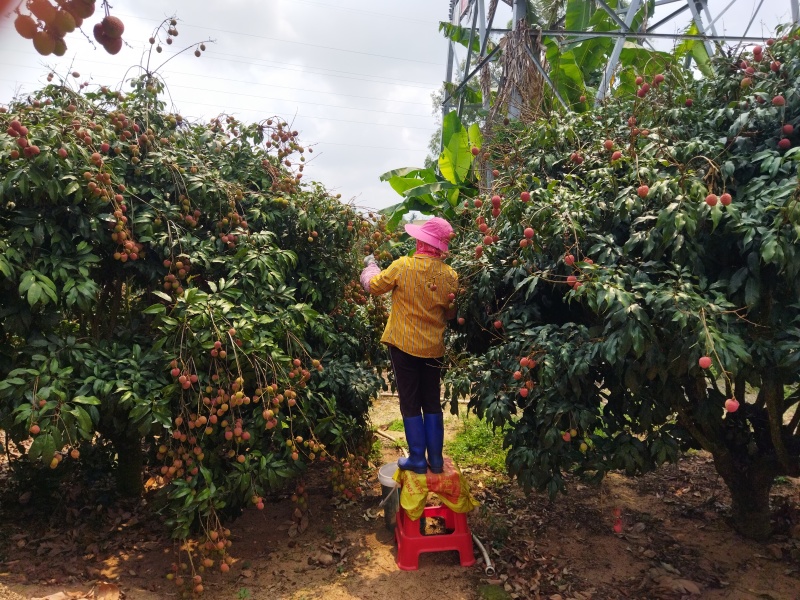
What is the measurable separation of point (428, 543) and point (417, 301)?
1.27 metres

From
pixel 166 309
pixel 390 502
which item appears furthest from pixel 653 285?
pixel 166 309

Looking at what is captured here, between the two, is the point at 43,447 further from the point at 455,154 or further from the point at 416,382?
the point at 455,154

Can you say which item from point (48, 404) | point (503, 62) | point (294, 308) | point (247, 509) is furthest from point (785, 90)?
point (503, 62)

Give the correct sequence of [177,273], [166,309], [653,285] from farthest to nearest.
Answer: [177,273], [166,309], [653,285]

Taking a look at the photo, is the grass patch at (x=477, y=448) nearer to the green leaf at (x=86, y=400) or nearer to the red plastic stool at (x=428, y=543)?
the red plastic stool at (x=428, y=543)

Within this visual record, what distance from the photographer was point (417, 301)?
3018 millimetres

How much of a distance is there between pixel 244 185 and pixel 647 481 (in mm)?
3439

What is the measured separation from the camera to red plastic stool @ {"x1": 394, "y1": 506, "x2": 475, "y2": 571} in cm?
292

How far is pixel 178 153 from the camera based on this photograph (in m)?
3.12

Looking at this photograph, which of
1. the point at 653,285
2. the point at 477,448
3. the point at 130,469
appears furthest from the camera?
the point at 477,448

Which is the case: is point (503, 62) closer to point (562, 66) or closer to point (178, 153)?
point (562, 66)

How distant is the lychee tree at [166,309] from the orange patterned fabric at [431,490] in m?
0.47

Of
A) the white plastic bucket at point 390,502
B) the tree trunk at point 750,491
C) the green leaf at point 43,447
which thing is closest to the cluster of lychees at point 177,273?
the green leaf at point 43,447

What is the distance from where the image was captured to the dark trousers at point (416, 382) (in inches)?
119
